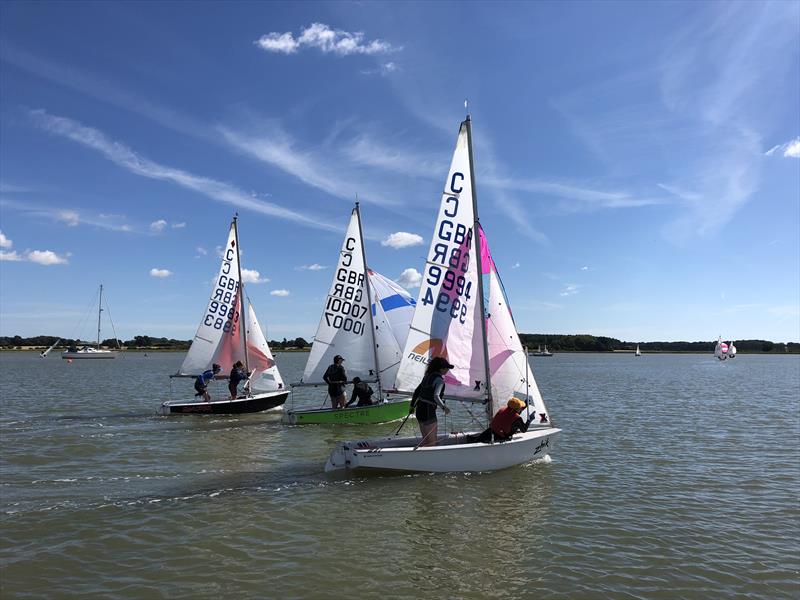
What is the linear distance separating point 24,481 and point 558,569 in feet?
34.8

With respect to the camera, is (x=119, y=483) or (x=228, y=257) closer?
(x=119, y=483)

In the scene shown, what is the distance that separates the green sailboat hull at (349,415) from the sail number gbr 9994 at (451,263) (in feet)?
24.3

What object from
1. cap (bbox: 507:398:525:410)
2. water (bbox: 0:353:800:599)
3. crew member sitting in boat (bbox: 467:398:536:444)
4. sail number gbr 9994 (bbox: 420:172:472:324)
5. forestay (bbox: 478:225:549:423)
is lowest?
water (bbox: 0:353:800:599)

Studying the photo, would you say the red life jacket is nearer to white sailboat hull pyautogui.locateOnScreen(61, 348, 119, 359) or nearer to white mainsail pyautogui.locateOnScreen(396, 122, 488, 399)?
white mainsail pyautogui.locateOnScreen(396, 122, 488, 399)

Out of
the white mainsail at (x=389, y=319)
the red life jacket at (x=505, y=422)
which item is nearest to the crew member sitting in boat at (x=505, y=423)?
the red life jacket at (x=505, y=422)

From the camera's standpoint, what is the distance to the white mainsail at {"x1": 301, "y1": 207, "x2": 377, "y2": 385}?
21109mm

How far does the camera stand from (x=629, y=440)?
17.6m

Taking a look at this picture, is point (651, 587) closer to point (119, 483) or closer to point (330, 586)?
point (330, 586)

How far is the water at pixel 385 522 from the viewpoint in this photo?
6.93 m

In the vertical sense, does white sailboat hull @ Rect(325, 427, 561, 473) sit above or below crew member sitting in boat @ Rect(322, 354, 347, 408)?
below

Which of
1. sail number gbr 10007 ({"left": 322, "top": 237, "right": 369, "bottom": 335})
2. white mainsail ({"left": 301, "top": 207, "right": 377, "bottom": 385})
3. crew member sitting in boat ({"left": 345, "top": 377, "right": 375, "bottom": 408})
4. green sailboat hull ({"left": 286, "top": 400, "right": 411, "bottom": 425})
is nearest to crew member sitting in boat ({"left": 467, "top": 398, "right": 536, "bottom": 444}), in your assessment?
A: green sailboat hull ({"left": 286, "top": 400, "right": 411, "bottom": 425})

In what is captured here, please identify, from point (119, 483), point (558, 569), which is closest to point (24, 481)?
point (119, 483)

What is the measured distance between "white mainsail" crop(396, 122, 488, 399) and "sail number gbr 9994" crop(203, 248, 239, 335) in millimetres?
13728

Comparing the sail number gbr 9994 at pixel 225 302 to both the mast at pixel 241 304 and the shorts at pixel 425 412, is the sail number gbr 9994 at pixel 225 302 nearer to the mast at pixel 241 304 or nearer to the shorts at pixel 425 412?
the mast at pixel 241 304
